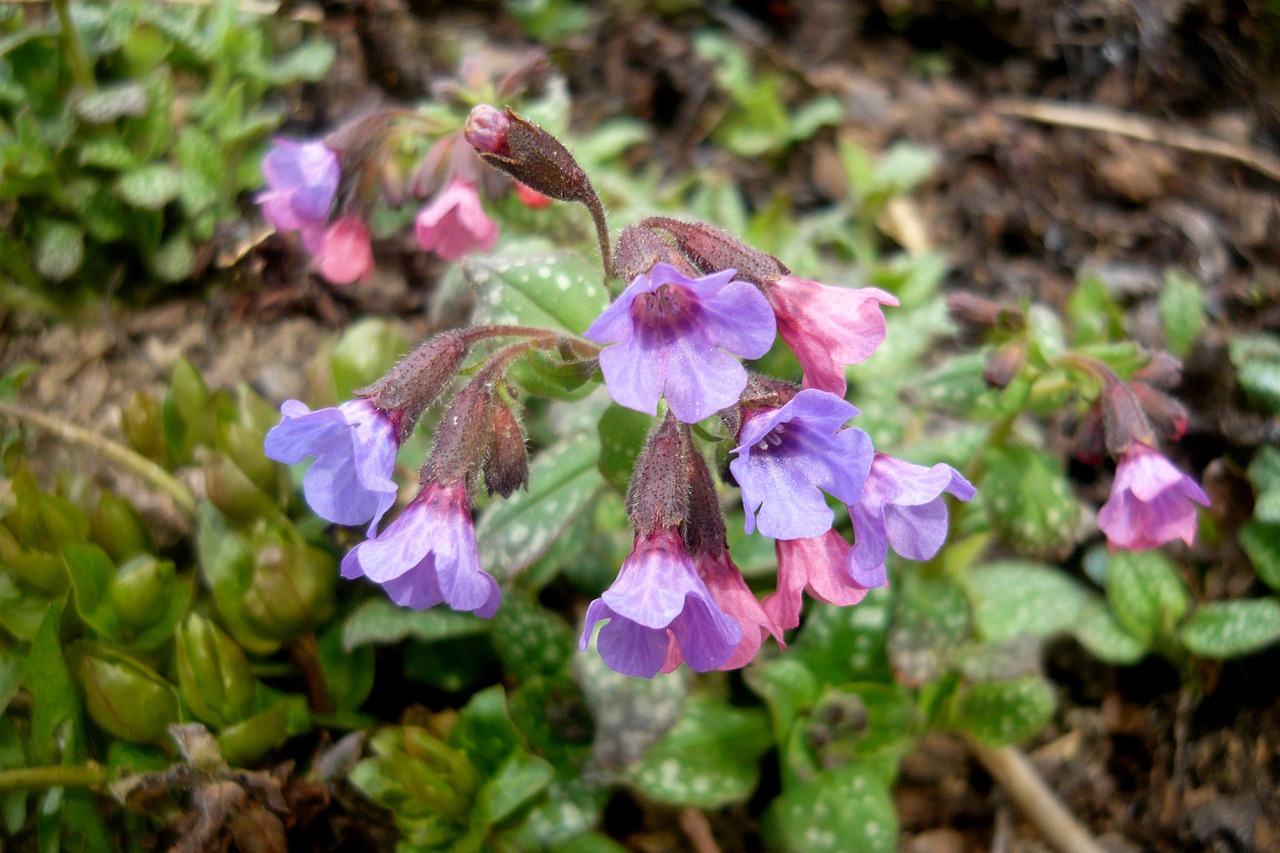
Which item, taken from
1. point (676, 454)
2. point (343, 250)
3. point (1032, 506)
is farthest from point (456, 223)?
point (1032, 506)

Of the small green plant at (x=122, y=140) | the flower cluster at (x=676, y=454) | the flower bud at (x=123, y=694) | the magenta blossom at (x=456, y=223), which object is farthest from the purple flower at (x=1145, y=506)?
the small green plant at (x=122, y=140)

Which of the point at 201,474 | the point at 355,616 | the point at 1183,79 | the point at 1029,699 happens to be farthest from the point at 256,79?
the point at 1183,79

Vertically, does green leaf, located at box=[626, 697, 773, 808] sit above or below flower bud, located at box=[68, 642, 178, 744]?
below

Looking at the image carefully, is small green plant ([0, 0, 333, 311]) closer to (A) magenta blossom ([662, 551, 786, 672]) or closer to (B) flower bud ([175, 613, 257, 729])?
(B) flower bud ([175, 613, 257, 729])

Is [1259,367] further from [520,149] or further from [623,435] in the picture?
[520,149]

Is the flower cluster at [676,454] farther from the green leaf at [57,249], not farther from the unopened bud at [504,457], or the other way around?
the green leaf at [57,249]

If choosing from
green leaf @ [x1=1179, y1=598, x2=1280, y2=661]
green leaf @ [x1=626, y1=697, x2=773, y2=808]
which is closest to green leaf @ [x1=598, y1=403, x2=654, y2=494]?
green leaf @ [x1=626, y1=697, x2=773, y2=808]

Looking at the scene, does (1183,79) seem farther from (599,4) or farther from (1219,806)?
(1219,806)
